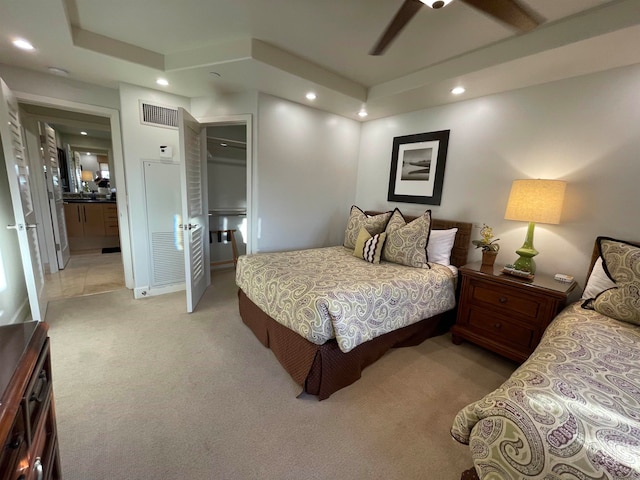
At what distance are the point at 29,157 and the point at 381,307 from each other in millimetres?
4698

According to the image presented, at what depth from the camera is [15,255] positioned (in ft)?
8.79

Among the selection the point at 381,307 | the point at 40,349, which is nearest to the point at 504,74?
the point at 381,307

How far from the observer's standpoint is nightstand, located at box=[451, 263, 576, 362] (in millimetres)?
2010

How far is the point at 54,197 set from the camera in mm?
3967

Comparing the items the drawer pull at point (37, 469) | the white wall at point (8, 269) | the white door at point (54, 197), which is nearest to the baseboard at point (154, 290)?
the white wall at point (8, 269)

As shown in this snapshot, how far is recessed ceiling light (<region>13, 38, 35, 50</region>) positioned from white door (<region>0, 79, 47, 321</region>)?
0.34m

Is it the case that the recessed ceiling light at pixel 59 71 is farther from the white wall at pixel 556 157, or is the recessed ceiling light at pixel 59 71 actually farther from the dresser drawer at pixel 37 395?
the white wall at pixel 556 157

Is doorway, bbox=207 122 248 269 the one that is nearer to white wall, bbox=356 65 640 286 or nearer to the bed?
white wall, bbox=356 65 640 286

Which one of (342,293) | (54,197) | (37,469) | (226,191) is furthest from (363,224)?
(54,197)

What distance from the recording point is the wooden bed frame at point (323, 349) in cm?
178

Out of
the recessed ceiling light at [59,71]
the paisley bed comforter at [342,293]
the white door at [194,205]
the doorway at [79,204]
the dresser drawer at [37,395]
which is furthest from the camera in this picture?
the doorway at [79,204]

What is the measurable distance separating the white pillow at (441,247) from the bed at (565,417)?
131cm

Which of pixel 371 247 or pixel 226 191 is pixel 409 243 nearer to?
pixel 371 247

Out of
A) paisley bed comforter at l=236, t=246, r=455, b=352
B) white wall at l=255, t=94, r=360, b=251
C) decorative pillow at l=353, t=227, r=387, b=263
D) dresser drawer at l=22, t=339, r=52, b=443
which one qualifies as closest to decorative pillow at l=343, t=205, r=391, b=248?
decorative pillow at l=353, t=227, r=387, b=263
